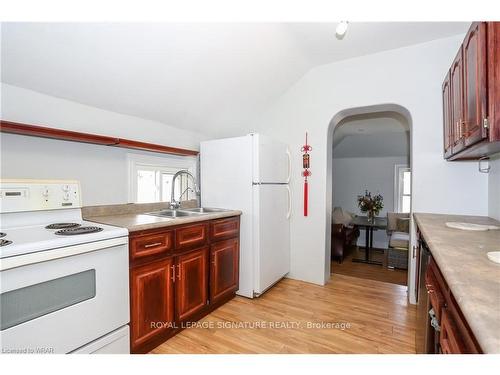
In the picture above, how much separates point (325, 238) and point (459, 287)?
227 cm

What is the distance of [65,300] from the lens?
1.33 metres

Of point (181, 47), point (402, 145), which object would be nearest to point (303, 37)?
point (181, 47)

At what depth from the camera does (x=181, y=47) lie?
196cm

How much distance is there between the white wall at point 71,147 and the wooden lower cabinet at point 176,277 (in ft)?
2.66

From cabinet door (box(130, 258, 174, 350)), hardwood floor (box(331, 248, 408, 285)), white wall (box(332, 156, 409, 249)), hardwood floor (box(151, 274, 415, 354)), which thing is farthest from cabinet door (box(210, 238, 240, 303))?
white wall (box(332, 156, 409, 249))

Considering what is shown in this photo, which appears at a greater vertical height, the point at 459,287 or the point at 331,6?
the point at 331,6

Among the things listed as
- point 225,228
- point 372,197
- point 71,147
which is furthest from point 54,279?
point 372,197

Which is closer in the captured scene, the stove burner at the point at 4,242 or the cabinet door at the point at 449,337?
the cabinet door at the point at 449,337

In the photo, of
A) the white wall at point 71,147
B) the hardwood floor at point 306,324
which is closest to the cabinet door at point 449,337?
the hardwood floor at point 306,324

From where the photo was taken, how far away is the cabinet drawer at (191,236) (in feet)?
6.44

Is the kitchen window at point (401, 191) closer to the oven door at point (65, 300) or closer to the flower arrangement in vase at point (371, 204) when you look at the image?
the flower arrangement in vase at point (371, 204)

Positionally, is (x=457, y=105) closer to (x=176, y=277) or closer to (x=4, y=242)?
(x=176, y=277)

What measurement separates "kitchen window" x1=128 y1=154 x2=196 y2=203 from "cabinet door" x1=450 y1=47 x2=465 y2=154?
2.51 m
